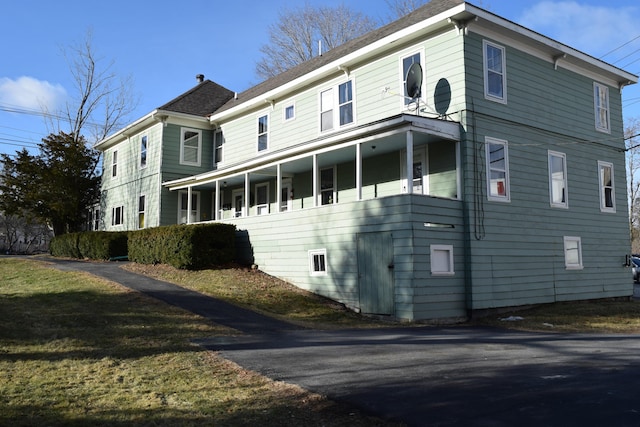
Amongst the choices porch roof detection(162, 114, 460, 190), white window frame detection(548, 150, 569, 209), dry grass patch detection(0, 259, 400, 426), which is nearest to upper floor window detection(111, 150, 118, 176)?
porch roof detection(162, 114, 460, 190)

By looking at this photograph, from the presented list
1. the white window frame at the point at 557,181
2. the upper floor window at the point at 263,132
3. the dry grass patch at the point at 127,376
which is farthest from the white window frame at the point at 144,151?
the white window frame at the point at 557,181

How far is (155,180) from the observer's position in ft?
75.6

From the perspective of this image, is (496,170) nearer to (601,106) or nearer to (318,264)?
(318,264)

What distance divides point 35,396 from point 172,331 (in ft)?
12.3

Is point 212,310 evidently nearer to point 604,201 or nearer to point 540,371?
point 540,371

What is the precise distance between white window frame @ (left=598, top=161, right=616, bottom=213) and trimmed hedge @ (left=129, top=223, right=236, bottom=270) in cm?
1228

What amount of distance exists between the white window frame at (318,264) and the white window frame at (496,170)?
4653 millimetres

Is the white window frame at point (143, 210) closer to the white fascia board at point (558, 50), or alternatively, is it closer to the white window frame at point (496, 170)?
the white window frame at point (496, 170)

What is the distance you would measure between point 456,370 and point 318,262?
8.10 meters

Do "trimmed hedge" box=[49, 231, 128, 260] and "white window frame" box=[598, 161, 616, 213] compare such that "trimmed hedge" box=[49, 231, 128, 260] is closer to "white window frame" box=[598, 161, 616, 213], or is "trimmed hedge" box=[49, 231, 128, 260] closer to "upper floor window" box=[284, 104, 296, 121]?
"upper floor window" box=[284, 104, 296, 121]

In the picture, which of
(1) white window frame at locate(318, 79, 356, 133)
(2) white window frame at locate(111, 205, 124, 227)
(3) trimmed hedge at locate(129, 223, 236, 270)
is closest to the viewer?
(3) trimmed hedge at locate(129, 223, 236, 270)

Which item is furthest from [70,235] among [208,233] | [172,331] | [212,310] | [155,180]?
[172,331]

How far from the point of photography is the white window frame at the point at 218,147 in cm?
2322

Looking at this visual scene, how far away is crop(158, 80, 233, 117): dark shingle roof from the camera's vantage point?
23.4 metres
